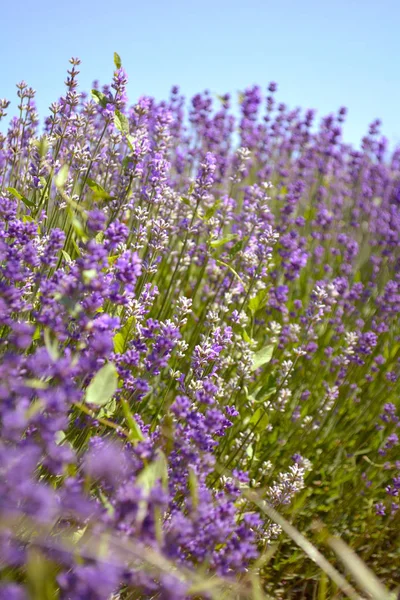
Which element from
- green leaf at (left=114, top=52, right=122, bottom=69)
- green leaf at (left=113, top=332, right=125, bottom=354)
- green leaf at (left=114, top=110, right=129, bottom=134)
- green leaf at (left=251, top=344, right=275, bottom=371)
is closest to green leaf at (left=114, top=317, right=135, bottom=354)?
green leaf at (left=113, top=332, right=125, bottom=354)

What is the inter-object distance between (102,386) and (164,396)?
0.99 metres

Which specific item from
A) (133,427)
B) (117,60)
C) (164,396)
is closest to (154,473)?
(133,427)

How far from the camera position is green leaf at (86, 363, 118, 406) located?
1338 millimetres

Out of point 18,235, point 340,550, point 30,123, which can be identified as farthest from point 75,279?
point 30,123

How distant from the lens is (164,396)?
2.32 meters

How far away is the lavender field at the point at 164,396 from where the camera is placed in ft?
3.84

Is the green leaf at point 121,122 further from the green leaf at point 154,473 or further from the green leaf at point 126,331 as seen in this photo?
the green leaf at point 154,473

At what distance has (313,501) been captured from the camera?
321cm

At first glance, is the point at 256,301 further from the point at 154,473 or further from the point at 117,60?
the point at 154,473

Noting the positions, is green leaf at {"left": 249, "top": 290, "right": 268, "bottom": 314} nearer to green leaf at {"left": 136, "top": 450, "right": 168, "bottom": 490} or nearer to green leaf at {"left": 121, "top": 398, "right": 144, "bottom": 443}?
green leaf at {"left": 121, "top": 398, "right": 144, "bottom": 443}

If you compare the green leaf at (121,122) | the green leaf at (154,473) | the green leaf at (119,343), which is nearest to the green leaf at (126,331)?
the green leaf at (119,343)

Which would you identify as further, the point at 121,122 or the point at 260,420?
the point at 260,420

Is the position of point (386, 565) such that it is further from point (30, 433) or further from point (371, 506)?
point (30, 433)

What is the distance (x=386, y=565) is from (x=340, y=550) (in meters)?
2.15
